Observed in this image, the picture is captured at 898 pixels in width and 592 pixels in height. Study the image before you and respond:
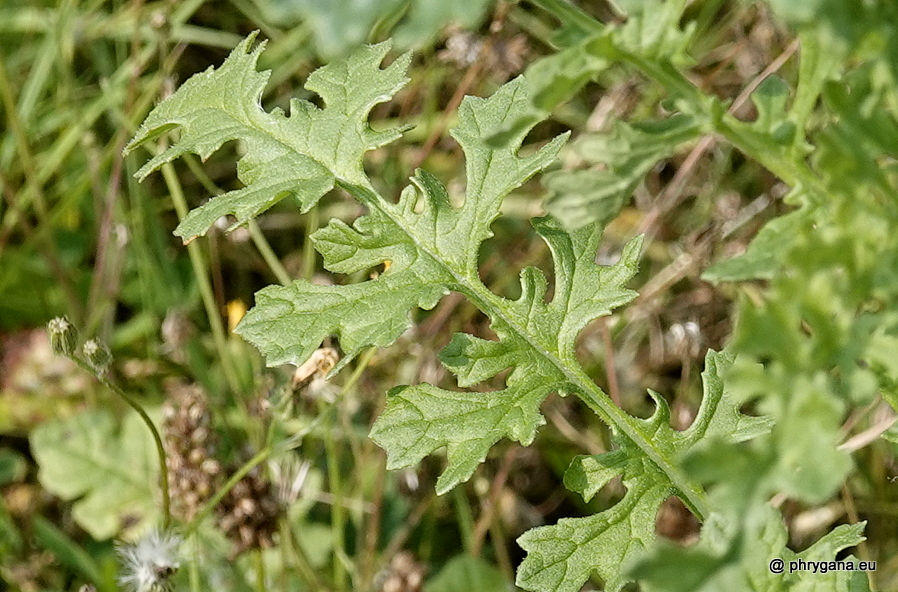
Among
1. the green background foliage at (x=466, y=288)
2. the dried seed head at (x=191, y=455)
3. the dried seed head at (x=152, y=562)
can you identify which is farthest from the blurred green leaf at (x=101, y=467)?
the dried seed head at (x=152, y=562)

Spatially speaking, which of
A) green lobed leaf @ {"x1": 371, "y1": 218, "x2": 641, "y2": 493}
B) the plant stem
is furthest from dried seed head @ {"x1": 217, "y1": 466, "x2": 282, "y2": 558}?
green lobed leaf @ {"x1": 371, "y1": 218, "x2": 641, "y2": 493}

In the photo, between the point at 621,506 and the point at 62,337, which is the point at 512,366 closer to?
the point at 621,506

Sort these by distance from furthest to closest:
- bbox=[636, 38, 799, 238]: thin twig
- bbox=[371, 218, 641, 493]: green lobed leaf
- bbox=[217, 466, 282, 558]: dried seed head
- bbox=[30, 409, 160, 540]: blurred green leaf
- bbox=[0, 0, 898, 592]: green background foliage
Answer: bbox=[636, 38, 799, 238]: thin twig, bbox=[30, 409, 160, 540]: blurred green leaf, bbox=[217, 466, 282, 558]: dried seed head, bbox=[371, 218, 641, 493]: green lobed leaf, bbox=[0, 0, 898, 592]: green background foliage

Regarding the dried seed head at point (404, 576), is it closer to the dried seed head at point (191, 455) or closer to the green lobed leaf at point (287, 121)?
the dried seed head at point (191, 455)

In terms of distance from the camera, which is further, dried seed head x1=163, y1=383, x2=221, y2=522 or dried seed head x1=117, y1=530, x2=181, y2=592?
dried seed head x1=163, y1=383, x2=221, y2=522

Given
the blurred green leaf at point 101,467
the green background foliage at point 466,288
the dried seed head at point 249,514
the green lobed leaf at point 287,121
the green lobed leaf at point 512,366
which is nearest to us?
the green background foliage at point 466,288

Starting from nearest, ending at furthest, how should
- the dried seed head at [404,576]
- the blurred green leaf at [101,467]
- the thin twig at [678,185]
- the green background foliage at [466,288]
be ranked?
the green background foliage at [466,288] < the dried seed head at [404,576] < the blurred green leaf at [101,467] < the thin twig at [678,185]

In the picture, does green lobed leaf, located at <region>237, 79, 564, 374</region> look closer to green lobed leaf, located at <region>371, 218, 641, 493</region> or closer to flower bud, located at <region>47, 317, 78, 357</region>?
green lobed leaf, located at <region>371, 218, 641, 493</region>

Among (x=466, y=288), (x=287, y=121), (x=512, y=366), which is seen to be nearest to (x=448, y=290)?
(x=466, y=288)
